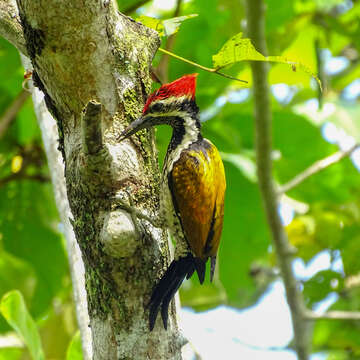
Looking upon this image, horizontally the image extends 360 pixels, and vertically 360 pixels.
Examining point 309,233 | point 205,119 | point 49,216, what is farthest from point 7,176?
point 309,233

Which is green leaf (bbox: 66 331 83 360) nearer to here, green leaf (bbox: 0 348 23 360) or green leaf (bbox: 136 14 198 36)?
green leaf (bbox: 0 348 23 360)

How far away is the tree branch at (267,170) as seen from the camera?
120 inches

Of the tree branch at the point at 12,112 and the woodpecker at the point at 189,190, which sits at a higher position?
the tree branch at the point at 12,112

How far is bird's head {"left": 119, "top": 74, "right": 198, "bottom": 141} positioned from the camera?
1.92 meters

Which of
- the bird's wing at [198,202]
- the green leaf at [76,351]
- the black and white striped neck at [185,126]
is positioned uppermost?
the black and white striped neck at [185,126]

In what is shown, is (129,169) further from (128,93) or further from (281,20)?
(281,20)

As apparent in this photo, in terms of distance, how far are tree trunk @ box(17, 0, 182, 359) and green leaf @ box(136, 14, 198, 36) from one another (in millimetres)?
252

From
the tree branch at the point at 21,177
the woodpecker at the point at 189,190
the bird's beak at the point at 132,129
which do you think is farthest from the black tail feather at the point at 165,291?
the tree branch at the point at 21,177

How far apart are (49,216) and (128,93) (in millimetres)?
2262

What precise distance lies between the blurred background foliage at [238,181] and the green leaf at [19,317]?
0.96m

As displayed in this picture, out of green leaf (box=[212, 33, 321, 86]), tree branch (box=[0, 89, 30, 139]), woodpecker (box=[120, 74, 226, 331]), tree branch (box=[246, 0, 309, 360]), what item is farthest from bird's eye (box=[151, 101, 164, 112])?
tree branch (box=[0, 89, 30, 139])

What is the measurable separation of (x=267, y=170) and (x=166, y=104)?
A: 4.16 ft

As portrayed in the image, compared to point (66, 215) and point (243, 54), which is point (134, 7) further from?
point (243, 54)

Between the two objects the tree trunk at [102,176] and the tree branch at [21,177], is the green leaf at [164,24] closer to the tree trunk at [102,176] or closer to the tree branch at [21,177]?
the tree trunk at [102,176]
